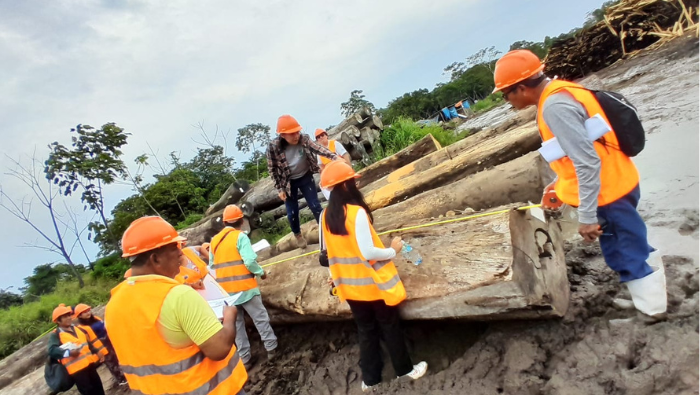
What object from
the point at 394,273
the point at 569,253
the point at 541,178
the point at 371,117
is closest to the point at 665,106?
the point at 541,178

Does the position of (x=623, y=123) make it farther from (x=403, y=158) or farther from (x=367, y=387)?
(x=403, y=158)

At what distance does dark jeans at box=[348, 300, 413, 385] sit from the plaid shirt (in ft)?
7.97

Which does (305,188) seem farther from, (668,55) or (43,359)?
(668,55)

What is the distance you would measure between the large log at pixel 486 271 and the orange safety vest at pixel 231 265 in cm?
118

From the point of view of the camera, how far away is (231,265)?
415cm

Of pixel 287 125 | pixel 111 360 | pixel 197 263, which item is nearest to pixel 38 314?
pixel 111 360

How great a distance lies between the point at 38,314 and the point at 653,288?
1441cm

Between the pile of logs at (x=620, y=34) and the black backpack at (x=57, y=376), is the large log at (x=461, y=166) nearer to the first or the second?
the black backpack at (x=57, y=376)

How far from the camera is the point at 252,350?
15.9ft

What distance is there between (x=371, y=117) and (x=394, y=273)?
288 inches

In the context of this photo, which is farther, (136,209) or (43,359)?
(136,209)

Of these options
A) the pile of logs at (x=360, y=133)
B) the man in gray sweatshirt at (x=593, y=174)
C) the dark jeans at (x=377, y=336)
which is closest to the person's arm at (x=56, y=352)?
the dark jeans at (x=377, y=336)

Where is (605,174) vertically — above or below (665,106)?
above

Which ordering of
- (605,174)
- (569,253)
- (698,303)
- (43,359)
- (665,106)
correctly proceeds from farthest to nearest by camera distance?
(43,359)
(665,106)
(569,253)
(698,303)
(605,174)
